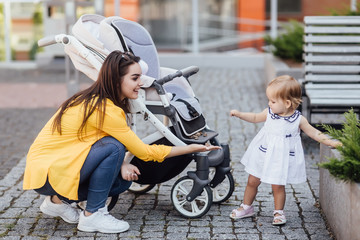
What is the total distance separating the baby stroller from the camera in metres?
4.73

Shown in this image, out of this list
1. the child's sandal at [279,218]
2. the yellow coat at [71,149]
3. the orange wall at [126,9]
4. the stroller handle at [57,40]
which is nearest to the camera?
the yellow coat at [71,149]

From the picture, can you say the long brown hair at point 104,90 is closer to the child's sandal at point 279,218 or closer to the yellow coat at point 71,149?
the yellow coat at point 71,149

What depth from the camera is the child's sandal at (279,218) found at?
4.61m

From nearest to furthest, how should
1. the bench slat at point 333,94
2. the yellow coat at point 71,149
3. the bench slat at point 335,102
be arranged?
the yellow coat at point 71,149
the bench slat at point 335,102
the bench slat at point 333,94

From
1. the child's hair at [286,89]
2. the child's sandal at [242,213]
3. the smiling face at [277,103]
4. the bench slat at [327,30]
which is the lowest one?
the child's sandal at [242,213]

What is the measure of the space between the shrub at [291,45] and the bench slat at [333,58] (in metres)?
2.31

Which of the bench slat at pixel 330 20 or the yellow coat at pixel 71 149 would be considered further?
the bench slat at pixel 330 20

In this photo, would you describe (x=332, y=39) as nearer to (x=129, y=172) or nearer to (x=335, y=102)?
(x=335, y=102)

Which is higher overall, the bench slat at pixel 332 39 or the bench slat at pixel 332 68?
the bench slat at pixel 332 39

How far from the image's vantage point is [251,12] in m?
16.0

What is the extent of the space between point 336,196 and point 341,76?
3.36 meters

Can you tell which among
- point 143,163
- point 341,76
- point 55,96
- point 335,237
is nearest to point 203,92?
point 55,96

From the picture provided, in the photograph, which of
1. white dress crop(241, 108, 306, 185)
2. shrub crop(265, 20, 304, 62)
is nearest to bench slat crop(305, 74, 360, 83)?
shrub crop(265, 20, 304, 62)

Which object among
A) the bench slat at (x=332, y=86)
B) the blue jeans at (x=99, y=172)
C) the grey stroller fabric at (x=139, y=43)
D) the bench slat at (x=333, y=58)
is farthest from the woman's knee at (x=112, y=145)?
the bench slat at (x=333, y=58)
